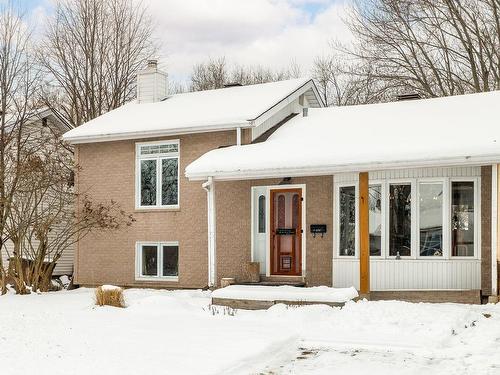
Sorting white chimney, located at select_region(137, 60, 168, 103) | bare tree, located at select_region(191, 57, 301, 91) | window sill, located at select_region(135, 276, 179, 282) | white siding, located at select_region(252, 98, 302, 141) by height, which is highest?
bare tree, located at select_region(191, 57, 301, 91)

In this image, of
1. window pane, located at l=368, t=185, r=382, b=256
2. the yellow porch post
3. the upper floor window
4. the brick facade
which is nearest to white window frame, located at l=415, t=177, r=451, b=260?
the brick facade

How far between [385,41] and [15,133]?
15.0 metres

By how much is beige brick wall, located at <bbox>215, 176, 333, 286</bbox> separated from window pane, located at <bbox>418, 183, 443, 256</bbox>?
232cm

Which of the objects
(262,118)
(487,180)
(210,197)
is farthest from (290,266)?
(487,180)

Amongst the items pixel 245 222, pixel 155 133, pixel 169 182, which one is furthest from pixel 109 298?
pixel 155 133

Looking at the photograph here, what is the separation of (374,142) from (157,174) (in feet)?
21.9

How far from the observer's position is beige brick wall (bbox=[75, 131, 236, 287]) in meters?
17.8

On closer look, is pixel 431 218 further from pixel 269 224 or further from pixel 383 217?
pixel 269 224

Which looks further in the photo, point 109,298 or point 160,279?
point 160,279

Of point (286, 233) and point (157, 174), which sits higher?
point (157, 174)

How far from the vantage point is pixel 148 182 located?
1878 centimetres

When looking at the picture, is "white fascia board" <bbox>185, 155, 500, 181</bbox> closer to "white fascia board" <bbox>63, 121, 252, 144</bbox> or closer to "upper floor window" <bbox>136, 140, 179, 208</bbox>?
"white fascia board" <bbox>63, 121, 252, 144</bbox>

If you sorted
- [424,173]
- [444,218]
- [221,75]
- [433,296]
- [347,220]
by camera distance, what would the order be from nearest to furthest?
1. [433,296]
2. [444,218]
3. [424,173]
4. [347,220]
5. [221,75]

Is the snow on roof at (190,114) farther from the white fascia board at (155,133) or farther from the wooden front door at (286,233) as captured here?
the wooden front door at (286,233)
